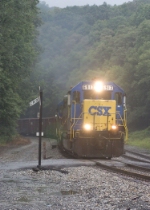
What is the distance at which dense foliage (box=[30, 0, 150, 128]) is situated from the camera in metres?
50.2

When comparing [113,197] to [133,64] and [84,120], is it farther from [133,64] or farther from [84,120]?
[133,64]

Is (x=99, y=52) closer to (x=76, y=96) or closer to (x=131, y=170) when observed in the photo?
(x=76, y=96)

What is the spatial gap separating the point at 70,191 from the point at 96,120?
8.87m

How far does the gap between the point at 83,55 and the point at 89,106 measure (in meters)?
66.8

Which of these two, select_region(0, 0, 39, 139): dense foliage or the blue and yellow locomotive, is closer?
the blue and yellow locomotive

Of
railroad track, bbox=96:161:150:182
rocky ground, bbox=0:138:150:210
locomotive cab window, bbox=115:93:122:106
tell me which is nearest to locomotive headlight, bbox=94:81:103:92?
locomotive cab window, bbox=115:93:122:106

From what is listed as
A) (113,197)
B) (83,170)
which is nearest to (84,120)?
(83,170)

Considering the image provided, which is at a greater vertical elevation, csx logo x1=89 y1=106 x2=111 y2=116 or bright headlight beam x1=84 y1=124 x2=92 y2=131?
csx logo x1=89 y1=106 x2=111 y2=116

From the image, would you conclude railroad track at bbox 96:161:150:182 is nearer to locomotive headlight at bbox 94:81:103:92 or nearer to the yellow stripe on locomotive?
the yellow stripe on locomotive

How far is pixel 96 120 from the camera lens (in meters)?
17.4

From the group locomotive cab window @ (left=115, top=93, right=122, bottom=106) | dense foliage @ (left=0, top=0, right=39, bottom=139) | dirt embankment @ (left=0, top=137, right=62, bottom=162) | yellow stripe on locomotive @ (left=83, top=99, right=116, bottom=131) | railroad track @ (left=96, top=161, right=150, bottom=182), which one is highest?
dense foliage @ (left=0, top=0, right=39, bottom=139)

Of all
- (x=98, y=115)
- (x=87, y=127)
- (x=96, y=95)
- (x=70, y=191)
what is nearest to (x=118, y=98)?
(x=96, y=95)

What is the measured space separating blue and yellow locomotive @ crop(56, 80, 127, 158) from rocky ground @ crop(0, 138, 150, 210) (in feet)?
14.9

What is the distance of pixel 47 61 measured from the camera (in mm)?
81875
